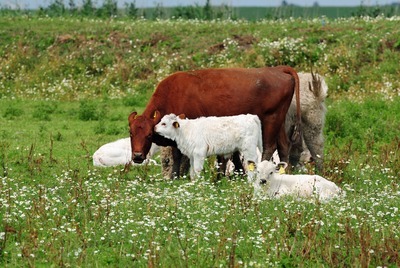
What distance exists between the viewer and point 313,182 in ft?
40.1

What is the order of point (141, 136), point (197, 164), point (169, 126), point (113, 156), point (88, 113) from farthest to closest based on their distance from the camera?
point (88, 113) < point (113, 156) < point (141, 136) < point (169, 126) < point (197, 164)

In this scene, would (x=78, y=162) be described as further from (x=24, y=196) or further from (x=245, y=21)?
(x=245, y=21)

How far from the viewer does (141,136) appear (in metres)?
13.9

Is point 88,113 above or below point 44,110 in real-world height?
above

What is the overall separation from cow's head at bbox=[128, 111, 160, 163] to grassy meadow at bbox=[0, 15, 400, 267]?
31 centimetres

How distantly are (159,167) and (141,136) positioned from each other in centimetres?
180

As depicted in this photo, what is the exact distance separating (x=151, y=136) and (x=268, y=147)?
6.39 ft

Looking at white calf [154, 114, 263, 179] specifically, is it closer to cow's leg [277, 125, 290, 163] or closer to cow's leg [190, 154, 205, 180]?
cow's leg [190, 154, 205, 180]

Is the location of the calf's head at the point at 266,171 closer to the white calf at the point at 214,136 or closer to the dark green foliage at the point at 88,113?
the white calf at the point at 214,136

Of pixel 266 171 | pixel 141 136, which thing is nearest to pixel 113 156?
pixel 141 136

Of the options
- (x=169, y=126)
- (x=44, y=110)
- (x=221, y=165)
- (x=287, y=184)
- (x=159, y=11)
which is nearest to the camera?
(x=287, y=184)

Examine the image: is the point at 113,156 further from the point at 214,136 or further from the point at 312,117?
the point at 312,117

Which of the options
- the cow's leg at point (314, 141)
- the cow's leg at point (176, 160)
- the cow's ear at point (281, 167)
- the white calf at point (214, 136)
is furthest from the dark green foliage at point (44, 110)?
the cow's ear at point (281, 167)

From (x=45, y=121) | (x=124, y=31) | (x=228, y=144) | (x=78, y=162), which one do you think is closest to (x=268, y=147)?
(x=228, y=144)
